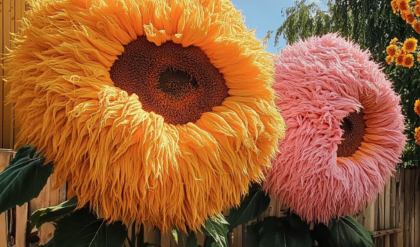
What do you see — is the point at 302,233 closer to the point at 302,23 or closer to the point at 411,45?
the point at 411,45

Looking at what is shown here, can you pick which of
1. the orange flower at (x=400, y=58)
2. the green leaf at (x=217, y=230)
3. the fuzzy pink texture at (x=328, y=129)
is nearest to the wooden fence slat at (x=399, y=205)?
the orange flower at (x=400, y=58)

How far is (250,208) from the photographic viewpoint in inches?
43.7

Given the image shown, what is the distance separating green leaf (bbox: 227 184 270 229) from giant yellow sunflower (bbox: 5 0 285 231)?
1.45 ft

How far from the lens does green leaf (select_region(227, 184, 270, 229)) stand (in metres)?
1.10

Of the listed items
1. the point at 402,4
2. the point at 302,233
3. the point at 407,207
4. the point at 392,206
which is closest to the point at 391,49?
the point at 402,4

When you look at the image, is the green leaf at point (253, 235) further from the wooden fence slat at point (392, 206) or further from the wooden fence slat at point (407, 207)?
the wooden fence slat at point (407, 207)

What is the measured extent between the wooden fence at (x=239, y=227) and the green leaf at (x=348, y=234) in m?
0.30

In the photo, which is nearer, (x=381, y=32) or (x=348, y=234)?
(x=348, y=234)

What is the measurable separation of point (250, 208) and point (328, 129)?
315mm

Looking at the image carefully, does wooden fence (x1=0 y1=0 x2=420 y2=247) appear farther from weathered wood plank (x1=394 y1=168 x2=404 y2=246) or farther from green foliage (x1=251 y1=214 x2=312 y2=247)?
green foliage (x1=251 y1=214 x2=312 y2=247)

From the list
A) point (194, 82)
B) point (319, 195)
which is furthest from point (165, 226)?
point (319, 195)

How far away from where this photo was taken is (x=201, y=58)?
2.19 ft

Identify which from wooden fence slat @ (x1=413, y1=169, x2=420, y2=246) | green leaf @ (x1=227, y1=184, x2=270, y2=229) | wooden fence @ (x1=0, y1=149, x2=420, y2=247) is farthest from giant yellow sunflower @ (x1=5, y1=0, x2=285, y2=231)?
wooden fence slat @ (x1=413, y1=169, x2=420, y2=246)

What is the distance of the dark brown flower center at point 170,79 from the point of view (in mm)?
627
